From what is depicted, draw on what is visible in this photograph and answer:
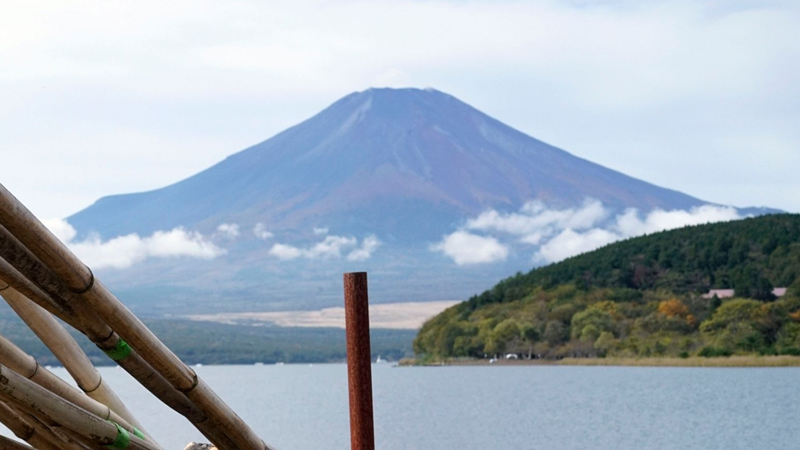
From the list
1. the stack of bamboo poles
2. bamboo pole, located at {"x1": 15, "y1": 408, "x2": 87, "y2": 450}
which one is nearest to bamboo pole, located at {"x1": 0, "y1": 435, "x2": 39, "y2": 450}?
the stack of bamboo poles

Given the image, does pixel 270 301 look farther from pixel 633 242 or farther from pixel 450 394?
pixel 450 394

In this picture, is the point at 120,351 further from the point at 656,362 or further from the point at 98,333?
the point at 656,362

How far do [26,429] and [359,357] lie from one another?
4.27ft

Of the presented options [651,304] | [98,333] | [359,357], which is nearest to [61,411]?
[98,333]

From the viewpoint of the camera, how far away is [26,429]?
16.6 ft

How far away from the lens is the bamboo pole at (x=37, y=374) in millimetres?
4359

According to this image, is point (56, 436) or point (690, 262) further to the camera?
point (690, 262)

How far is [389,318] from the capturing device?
16375cm

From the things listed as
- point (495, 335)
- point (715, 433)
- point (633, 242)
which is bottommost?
point (715, 433)

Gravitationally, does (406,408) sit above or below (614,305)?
below

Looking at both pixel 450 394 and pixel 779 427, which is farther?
pixel 450 394

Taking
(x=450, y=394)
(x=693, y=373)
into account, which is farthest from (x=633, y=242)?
(x=450, y=394)

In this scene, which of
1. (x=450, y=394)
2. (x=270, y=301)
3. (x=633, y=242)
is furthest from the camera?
(x=270, y=301)

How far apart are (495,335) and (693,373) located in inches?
641
